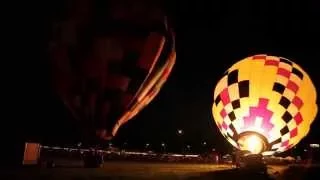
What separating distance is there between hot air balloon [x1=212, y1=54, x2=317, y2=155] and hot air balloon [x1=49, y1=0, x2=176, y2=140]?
135 inches

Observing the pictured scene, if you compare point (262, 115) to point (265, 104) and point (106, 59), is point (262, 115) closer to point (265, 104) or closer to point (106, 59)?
point (265, 104)

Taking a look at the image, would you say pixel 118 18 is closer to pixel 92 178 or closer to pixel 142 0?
pixel 142 0

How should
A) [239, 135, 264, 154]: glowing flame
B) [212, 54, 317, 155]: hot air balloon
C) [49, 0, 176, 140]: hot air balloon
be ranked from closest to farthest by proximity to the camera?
[239, 135, 264, 154]: glowing flame, [212, 54, 317, 155]: hot air balloon, [49, 0, 176, 140]: hot air balloon

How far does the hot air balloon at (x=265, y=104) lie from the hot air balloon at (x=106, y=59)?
3.43 metres

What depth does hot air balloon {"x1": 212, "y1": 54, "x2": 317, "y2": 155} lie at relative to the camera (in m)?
17.6

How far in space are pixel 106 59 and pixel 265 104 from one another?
6.49 meters

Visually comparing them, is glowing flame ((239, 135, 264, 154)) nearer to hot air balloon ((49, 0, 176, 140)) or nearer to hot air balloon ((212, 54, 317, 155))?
hot air balloon ((212, 54, 317, 155))

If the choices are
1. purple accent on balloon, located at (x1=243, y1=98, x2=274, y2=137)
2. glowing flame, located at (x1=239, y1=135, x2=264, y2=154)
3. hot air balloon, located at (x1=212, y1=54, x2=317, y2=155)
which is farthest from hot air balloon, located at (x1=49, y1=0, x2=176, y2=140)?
glowing flame, located at (x1=239, y1=135, x2=264, y2=154)

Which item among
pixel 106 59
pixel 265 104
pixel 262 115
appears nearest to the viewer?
pixel 262 115

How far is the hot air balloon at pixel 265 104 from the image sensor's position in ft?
57.8

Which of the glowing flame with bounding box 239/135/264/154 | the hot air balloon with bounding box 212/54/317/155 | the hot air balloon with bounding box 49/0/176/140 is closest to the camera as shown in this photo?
the glowing flame with bounding box 239/135/264/154

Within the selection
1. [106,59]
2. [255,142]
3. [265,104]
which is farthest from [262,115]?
[106,59]

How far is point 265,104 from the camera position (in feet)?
57.9

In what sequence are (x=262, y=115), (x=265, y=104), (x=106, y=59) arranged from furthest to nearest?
(x=106, y=59)
(x=265, y=104)
(x=262, y=115)
